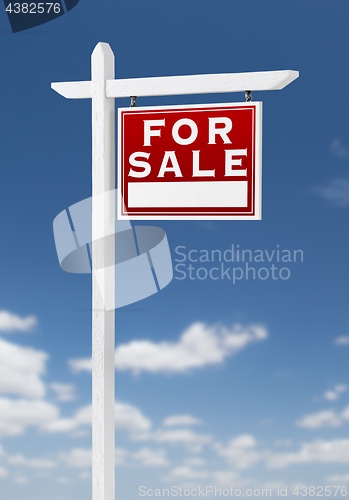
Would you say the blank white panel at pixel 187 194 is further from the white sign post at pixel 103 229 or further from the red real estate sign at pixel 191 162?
the white sign post at pixel 103 229

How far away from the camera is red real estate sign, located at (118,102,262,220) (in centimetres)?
194

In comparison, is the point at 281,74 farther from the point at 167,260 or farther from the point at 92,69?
the point at 167,260

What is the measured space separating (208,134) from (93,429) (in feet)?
4.33

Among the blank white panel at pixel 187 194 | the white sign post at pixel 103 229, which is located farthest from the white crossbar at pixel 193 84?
the blank white panel at pixel 187 194

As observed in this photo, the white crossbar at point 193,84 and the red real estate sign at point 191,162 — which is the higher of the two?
the white crossbar at point 193,84

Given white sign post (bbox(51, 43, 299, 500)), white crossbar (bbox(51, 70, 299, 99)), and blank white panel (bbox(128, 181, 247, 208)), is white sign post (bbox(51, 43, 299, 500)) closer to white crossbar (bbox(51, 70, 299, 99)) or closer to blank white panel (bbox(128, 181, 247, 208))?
white crossbar (bbox(51, 70, 299, 99))

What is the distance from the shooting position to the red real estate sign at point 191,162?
1.94m

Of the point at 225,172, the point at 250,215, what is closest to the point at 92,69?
the point at 225,172

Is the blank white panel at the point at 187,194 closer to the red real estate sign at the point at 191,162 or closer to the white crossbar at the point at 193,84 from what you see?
the red real estate sign at the point at 191,162

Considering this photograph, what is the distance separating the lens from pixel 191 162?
1.98 metres

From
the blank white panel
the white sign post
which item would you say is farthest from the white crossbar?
the blank white panel

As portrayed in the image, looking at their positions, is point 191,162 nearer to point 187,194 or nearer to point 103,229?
point 187,194

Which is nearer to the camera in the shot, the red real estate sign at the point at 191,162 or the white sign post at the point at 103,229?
the red real estate sign at the point at 191,162

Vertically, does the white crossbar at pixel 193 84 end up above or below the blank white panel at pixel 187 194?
above
